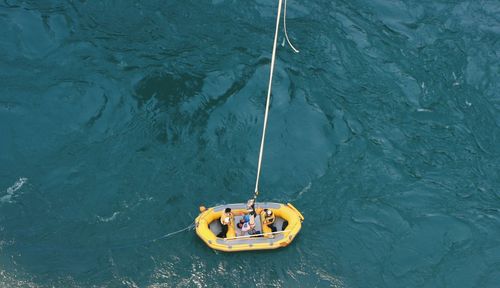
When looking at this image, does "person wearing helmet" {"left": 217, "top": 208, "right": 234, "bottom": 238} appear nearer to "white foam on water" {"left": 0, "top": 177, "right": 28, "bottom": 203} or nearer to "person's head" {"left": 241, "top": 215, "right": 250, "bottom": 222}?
"person's head" {"left": 241, "top": 215, "right": 250, "bottom": 222}

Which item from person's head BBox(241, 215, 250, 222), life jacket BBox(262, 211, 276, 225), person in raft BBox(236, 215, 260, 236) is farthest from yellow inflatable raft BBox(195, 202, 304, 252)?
person's head BBox(241, 215, 250, 222)

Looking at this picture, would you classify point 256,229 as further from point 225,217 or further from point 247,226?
point 225,217

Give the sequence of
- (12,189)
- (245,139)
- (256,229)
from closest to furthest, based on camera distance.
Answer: (256,229), (12,189), (245,139)

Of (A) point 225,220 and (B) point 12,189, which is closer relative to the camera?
(A) point 225,220

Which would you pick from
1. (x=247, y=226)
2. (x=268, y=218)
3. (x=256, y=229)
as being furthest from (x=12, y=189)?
(x=268, y=218)

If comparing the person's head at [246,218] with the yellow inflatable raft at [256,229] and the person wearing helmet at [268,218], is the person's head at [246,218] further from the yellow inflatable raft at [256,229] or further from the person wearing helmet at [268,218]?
the person wearing helmet at [268,218]

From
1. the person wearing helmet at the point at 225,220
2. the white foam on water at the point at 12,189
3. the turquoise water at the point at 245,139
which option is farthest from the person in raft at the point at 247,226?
the white foam on water at the point at 12,189

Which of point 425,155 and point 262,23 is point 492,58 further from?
point 262,23
